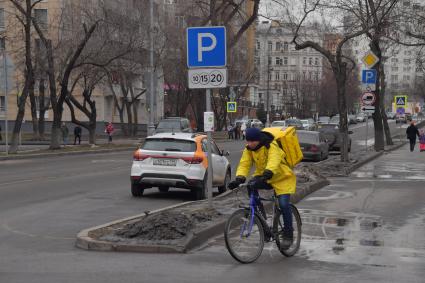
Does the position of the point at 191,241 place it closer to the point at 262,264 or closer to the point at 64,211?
the point at 262,264

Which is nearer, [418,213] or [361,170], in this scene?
[418,213]

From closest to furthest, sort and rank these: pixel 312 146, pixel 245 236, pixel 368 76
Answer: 1. pixel 245 236
2. pixel 368 76
3. pixel 312 146

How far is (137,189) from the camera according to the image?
15.5 meters

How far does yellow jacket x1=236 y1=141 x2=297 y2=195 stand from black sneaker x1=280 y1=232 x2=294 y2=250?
58cm

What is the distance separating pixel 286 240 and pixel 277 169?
1.01m

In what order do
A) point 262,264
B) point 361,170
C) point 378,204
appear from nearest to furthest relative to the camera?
point 262,264, point 378,204, point 361,170

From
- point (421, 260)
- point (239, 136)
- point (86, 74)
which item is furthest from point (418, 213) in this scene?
point (239, 136)

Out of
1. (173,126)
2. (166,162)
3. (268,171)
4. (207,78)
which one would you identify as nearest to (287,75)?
(173,126)

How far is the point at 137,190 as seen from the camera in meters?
15.6

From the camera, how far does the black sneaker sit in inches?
329

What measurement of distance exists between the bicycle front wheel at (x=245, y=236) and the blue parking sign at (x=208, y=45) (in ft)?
12.4

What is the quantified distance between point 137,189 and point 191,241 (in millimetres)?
6794

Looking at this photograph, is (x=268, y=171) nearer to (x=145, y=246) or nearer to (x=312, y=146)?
(x=145, y=246)

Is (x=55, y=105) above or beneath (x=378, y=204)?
above
